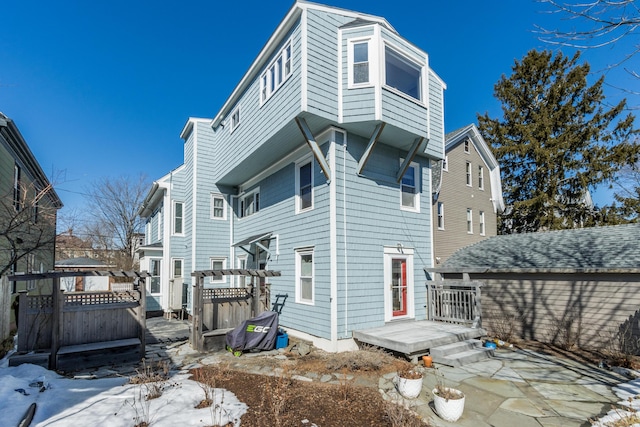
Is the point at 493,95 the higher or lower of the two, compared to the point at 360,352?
higher

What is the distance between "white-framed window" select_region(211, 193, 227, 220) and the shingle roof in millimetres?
9219

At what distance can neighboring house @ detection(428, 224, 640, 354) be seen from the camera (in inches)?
327

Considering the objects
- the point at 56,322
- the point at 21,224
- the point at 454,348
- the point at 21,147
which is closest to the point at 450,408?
the point at 454,348

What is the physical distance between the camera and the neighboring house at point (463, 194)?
14.1 m

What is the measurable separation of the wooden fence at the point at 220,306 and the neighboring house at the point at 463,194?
23.3ft

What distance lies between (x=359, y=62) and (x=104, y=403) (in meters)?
8.63

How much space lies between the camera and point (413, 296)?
10180mm

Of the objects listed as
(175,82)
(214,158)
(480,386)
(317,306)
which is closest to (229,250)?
(214,158)

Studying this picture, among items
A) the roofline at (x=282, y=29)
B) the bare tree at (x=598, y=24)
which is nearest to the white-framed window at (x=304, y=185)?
the roofline at (x=282, y=29)

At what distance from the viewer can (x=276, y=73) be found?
31.1 ft

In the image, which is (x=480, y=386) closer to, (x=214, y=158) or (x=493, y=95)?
(x=214, y=158)

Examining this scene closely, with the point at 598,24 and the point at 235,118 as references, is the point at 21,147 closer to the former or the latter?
the point at 235,118

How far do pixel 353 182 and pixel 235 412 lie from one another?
19.5ft

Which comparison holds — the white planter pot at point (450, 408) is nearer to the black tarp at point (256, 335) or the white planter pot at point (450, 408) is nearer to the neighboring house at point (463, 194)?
the black tarp at point (256, 335)
